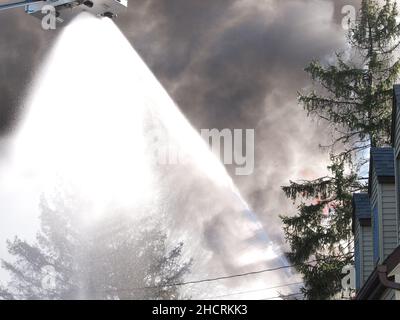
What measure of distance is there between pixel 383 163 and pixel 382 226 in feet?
4.48

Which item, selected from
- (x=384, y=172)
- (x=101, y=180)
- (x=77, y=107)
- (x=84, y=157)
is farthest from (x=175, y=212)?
(x=384, y=172)

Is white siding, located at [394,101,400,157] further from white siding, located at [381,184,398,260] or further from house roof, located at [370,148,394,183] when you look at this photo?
white siding, located at [381,184,398,260]

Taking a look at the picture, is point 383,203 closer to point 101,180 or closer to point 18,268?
point 18,268

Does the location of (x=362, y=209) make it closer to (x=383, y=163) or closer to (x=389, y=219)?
(x=383, y=163)

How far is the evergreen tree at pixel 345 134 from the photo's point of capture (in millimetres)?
25234

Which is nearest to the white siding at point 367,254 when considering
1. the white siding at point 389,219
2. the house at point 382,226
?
the house at point 382,226

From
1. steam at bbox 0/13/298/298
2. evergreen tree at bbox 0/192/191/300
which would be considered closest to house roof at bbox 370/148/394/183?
evergreen tree at bbox 0/192/191/300

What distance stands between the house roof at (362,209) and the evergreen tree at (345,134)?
25.9 feet

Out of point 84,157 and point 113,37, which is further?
point 113,37

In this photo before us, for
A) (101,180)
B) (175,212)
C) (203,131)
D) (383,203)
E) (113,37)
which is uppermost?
(113,37)

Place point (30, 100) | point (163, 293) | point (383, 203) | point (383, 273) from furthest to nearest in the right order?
point (30, 100) < point (163, 293) < point (383, 203) < point (383, 273)

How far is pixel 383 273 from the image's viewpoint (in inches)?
435

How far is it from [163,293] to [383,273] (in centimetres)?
2604

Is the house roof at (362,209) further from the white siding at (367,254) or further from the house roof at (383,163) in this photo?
the house roof at (383,163)
